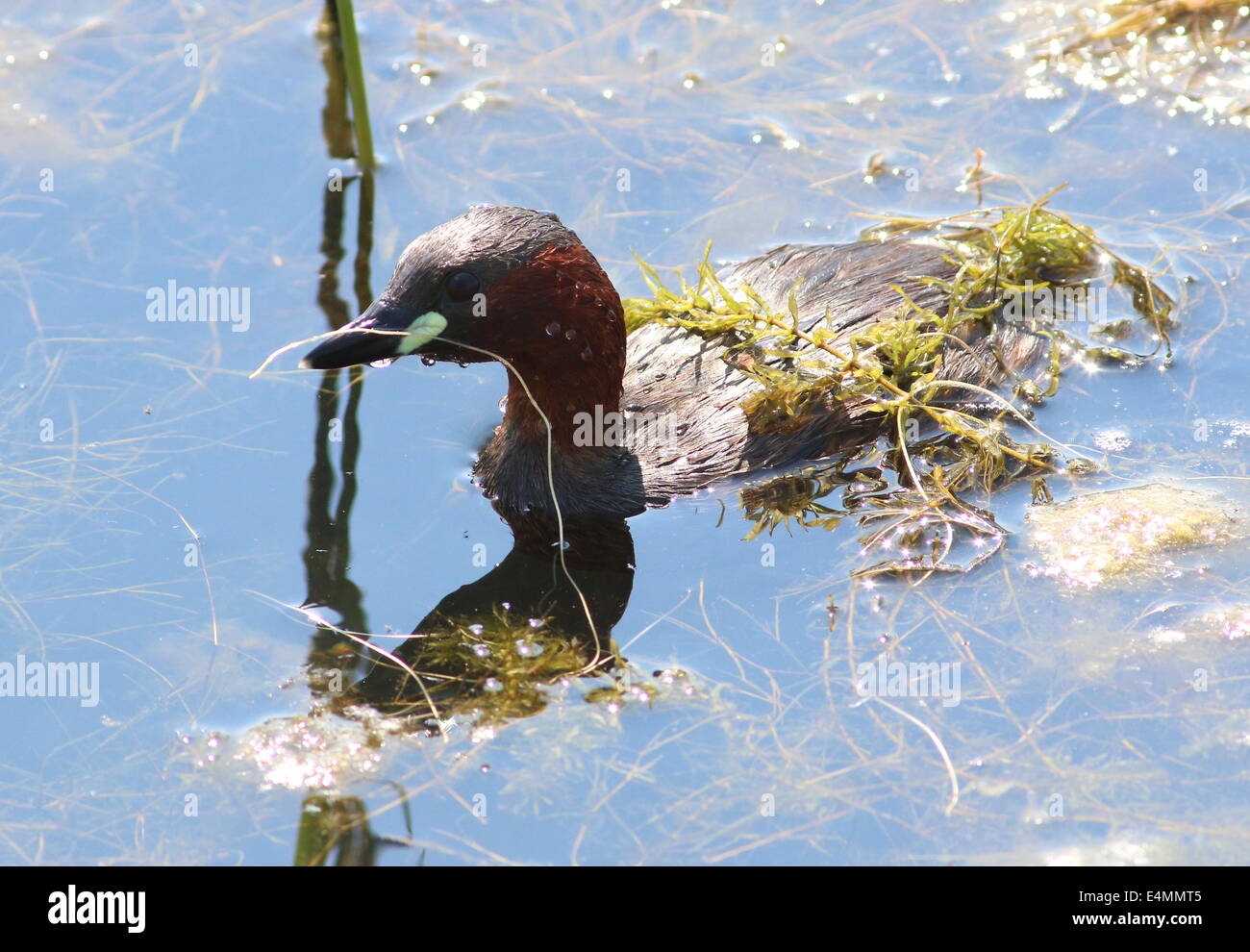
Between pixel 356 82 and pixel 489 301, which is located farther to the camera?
pixel 356 82

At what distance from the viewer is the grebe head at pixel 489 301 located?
5.75 m

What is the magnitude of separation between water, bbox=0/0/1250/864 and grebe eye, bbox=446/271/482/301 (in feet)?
2.99

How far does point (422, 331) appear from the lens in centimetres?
577

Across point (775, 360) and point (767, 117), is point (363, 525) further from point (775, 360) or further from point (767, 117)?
point (767, 117)

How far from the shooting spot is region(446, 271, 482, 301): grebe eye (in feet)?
18.9

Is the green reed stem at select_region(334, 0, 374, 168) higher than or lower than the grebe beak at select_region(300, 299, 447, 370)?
higher

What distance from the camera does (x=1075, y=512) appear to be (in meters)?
6.11

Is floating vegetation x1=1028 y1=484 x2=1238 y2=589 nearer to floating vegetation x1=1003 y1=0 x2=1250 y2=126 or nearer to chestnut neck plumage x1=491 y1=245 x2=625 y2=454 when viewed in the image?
chestnut neck plumage x1=491 y1=245 x2=625 y2=454

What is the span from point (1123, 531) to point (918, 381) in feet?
3.23

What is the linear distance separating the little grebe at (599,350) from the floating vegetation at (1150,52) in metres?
2.36

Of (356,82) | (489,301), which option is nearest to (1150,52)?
(356,82)

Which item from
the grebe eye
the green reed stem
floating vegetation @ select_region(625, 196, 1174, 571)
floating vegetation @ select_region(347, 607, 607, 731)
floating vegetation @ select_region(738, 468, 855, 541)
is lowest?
floating vegetation @ select_region(347, 607, 607, 731)

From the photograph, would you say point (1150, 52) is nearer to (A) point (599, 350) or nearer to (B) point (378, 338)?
(A) point (599, 350)

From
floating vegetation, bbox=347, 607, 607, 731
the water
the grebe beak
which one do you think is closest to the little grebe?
the grebe beak
